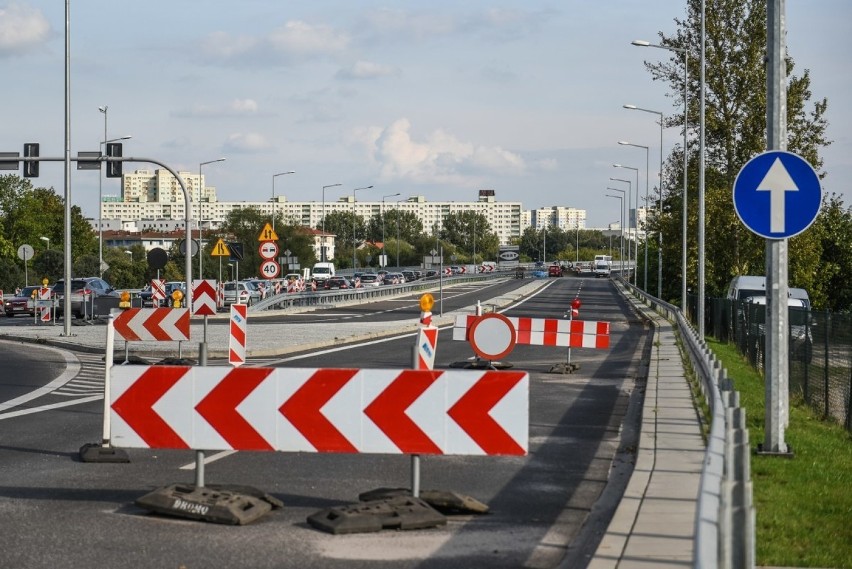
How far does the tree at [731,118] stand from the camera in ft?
160

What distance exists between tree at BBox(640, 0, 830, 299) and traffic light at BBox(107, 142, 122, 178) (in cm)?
2242

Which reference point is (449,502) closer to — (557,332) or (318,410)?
(318,410)

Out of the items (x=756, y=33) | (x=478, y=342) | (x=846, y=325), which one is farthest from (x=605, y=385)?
(x=756, y=33)

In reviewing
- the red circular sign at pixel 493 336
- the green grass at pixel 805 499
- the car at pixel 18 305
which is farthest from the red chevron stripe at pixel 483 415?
the car at pixel 18 305

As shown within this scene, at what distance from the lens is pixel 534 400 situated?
19031mm

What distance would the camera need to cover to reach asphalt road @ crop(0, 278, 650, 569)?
855cm

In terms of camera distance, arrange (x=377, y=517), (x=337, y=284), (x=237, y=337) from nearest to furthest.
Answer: (x=377, y=517) < (x=237, y=337) < (x=337, y=284)

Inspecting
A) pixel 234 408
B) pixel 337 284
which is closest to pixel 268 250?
pixel 234 408

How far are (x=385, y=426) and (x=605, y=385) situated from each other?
41.1ft

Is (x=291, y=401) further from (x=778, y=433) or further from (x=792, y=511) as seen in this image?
(x=778, y=433)

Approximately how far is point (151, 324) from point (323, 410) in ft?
34.1

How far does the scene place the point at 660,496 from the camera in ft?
32.9

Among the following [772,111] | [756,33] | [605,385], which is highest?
[756,33]

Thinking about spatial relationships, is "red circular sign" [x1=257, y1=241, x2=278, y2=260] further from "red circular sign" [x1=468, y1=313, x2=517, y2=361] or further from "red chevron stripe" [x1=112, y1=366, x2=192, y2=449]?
"red chevron stripe" [x1=112, y1=366, x2=192, y2=449]
